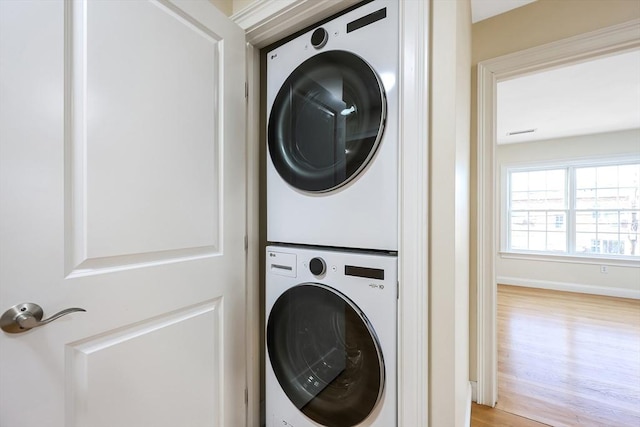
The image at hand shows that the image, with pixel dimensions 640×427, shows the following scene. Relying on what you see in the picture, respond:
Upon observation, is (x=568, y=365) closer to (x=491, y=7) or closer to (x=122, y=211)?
(x=491, y=7)

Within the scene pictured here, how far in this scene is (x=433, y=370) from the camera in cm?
89

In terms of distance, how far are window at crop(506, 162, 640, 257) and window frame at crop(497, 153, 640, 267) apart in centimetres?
2

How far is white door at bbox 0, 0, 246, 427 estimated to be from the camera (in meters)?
0.67

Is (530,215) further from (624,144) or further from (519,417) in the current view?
(519,417)

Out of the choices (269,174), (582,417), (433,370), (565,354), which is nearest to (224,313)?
(269,174)

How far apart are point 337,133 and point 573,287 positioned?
5.56 metres

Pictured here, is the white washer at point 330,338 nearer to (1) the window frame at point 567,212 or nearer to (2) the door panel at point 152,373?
(2) the door panel at point 152,373

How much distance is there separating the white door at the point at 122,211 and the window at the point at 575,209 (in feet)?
18.5

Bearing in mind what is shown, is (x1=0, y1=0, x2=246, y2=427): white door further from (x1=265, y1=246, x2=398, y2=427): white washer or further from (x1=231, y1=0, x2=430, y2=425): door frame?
(x1=231, y1=0, x2=430, y2=425): door frame

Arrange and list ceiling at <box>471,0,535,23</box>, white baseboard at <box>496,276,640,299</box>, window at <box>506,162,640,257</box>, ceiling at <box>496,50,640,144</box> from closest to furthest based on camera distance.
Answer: ceiling at <box>471,0,535,23</box>, ceiling at <box>496,50,640,144</box>, white baseboard at <box>496,276,640,299</box>, window at <box>506,162,640,257</box>

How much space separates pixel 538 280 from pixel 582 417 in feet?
12.4

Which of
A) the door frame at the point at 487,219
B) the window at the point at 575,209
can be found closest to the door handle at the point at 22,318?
the door frame at the point at 487,219

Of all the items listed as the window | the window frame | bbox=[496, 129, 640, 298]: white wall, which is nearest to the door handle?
bbox=[496, 129, 640, 298]: white wall

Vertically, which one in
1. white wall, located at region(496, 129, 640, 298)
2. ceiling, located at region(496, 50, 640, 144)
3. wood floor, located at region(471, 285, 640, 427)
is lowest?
wood floor, located at region(471, 285, 640, 427)
